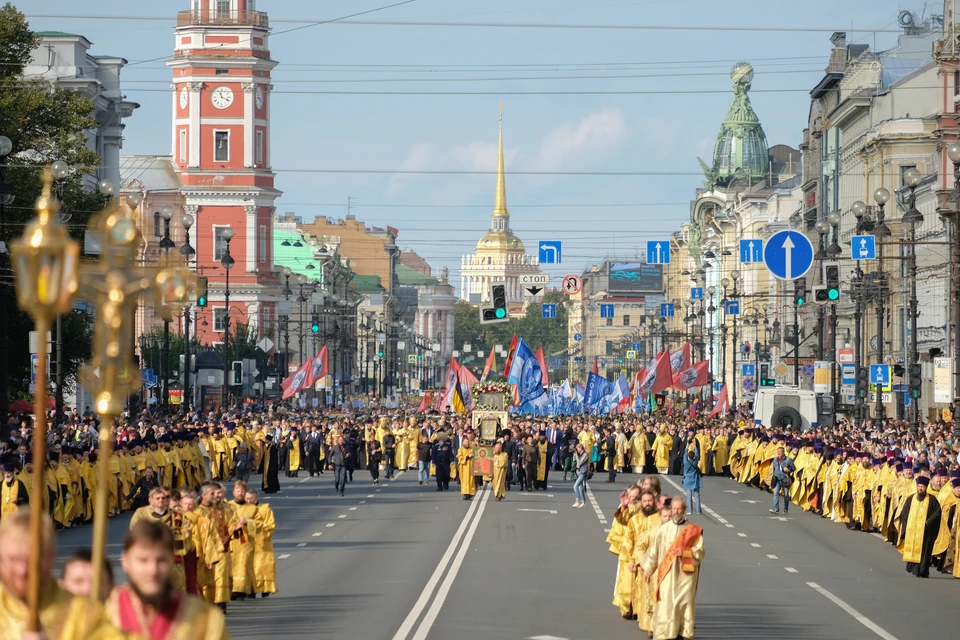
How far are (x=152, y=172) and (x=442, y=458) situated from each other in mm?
79666

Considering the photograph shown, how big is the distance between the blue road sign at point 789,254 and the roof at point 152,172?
8108cm

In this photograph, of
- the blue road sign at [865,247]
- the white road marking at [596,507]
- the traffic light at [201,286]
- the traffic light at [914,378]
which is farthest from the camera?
the blue road sign at [865,247]

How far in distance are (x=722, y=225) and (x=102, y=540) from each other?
409 feet

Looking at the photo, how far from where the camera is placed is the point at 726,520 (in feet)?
104

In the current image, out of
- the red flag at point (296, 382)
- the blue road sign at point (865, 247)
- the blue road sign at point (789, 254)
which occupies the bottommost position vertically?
the red flag at point (296, 382)

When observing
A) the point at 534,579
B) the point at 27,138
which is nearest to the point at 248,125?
the point at 27,138

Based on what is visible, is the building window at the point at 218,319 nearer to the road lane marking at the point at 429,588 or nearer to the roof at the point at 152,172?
the roof at the point at 152,172

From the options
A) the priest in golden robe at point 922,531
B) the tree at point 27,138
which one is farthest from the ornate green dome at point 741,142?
the priest in golden robe at point 922,531

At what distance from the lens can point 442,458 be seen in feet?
130

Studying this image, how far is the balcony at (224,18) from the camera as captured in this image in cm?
10406

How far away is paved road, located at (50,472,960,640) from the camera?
1622cm

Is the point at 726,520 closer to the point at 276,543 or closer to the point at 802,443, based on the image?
the point at 802,443

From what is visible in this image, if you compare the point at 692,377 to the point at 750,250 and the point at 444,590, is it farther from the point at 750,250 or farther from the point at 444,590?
the point at 444,590

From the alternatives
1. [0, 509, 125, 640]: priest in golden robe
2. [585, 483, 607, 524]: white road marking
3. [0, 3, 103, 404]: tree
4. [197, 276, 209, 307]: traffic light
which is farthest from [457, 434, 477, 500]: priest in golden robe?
[0, 509, 125, 640]: priest in golden robe
